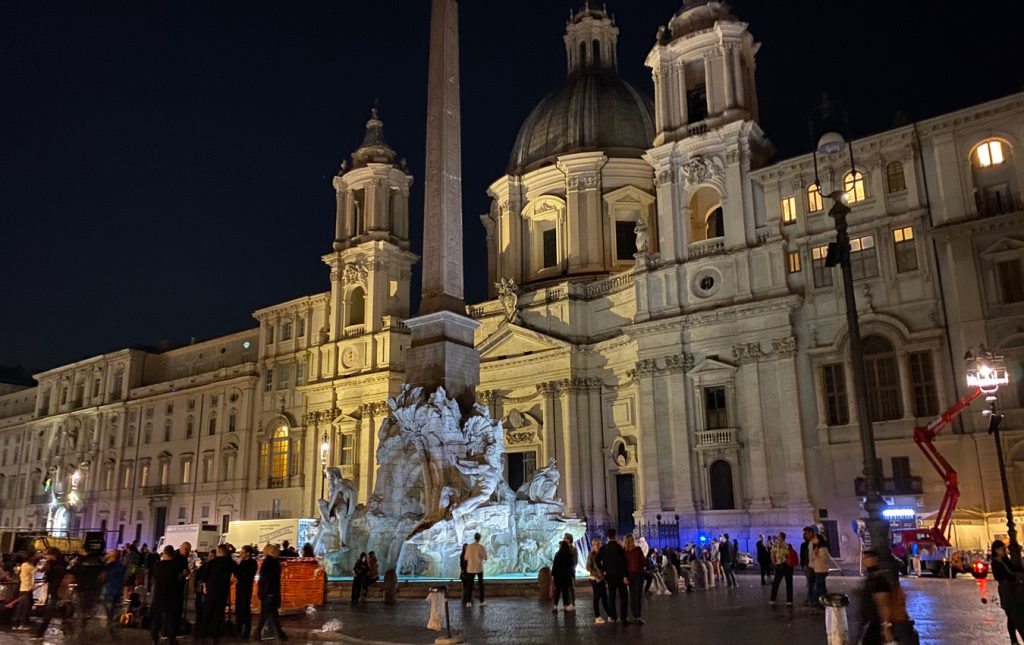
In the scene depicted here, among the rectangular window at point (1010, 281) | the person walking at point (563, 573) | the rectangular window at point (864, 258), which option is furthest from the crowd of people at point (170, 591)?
the rectangular window at point (1010, 281)

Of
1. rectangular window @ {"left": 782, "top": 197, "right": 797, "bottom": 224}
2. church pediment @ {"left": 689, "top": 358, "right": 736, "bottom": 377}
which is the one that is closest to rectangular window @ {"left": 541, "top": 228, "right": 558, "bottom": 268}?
church pediment @ {"left": 689, "top": 358, "right": 736, "bottom": 377}

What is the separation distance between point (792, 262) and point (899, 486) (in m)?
9.45

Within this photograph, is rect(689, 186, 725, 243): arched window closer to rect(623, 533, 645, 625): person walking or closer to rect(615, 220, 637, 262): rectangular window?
rect(615, 220, 637, 262): rectangular window

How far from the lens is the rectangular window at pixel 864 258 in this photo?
103 feet

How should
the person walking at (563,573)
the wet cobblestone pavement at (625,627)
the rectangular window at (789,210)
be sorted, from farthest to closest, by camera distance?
the rectangular window at (789,210)
the person walking at (563,573)
the wet cobblestone pavement at (625,627)

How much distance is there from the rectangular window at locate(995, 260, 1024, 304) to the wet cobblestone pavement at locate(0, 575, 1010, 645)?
1393 cm

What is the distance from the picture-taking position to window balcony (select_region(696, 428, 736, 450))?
33312 millimetres

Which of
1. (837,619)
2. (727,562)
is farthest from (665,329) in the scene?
(837,619)

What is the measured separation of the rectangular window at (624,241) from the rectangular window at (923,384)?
17.6 m

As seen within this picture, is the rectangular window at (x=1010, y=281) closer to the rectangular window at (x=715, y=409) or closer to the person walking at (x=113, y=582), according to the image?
the rectangular window at (x=715, y=409)

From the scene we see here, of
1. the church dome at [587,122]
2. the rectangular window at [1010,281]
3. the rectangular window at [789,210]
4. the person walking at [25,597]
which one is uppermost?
the church dome at [587,122]

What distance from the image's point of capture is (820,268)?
3266 cm

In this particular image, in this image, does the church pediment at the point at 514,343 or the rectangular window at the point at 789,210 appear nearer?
the rectangular window at the point at 789,210

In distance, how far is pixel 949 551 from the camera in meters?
24.8
